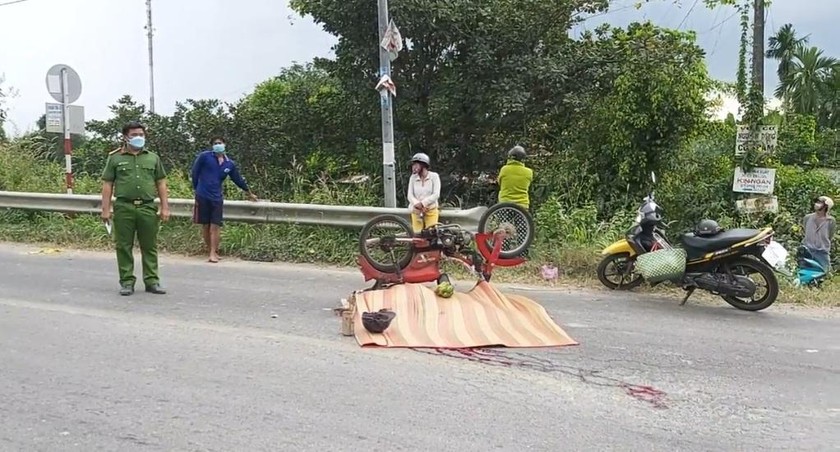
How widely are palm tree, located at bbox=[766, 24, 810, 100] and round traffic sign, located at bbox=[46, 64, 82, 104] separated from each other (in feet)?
108

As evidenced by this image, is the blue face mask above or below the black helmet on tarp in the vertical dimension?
above

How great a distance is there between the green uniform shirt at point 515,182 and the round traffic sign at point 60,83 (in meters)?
7.97

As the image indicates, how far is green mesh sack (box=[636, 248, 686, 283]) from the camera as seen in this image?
7449 millimetres

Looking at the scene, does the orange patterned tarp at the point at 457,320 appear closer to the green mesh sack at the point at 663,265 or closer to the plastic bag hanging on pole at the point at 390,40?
the green mesh sack at the point at 663,265

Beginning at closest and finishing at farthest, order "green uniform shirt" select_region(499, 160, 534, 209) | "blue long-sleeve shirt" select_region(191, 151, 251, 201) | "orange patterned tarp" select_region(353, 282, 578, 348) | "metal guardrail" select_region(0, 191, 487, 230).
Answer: "orange patterned tarp" select_region(353, 282, 578, 348) → "metal guardrail" select_region(0, 191, 487, 230) → "green uniform shirt" select_region(499, 160, 534, 209) → "blue long-sleeve shirt" select_region(191, 151, 251, 201)

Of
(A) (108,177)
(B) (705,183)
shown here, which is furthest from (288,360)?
(B) (705,183)

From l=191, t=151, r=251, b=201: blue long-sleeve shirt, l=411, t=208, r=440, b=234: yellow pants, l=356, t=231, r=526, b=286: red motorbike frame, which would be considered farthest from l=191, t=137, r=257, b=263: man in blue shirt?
l=356, t=231, r=526, b=286: red motorbike frame

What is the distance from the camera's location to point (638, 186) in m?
12.5

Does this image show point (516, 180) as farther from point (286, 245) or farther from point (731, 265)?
point (286, 245)

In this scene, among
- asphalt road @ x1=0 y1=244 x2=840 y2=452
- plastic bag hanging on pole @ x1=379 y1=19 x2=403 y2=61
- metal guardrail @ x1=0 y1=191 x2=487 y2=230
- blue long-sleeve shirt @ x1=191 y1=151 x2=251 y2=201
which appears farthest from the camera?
plastic bag hanging on pole @ x1=379 y1=19 x2=403 y2=61

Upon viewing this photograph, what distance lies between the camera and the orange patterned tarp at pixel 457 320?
227 inches

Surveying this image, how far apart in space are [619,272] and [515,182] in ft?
6.60

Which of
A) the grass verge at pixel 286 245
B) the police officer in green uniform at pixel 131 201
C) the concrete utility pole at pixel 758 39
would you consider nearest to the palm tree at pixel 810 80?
the concrete utility pole at pixel 758 39

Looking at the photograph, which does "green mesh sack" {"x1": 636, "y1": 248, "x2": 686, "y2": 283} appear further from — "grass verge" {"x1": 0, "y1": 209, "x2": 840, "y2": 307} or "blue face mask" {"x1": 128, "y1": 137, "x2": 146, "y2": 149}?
"blue face mask" {"x1": 128, "y1": 137, "x2": 146, "y2": 149}
